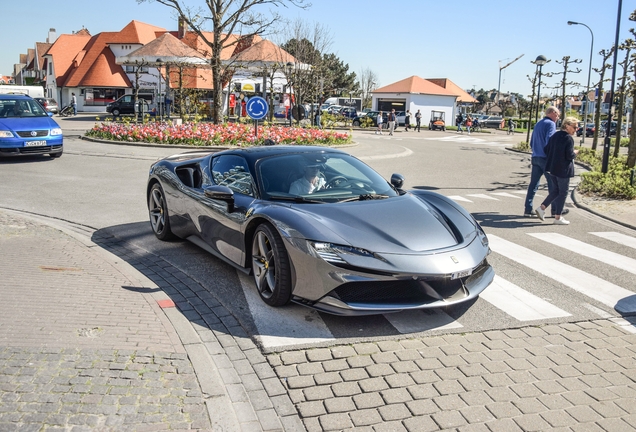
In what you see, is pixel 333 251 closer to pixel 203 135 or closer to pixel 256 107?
pixel 256 107

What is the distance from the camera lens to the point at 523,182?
16422 mm

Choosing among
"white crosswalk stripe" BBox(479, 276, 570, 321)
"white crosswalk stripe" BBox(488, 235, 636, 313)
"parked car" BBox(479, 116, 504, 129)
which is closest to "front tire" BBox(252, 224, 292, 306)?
"white crosswalk stripe" BBox(479, 276, 570, 321)

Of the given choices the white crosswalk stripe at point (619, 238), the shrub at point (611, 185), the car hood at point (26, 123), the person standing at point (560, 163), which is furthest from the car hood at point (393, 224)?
the car hood at point (26, 123)

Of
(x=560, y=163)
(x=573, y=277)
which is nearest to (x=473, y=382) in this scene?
(x=573, y=277)

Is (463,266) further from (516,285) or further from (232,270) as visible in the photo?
(232,270)

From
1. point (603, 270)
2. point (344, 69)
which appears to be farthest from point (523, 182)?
point (344, 69)

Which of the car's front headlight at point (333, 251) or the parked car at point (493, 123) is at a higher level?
the parked car at point (493, 123)

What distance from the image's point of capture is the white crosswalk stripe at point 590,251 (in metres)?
7.14

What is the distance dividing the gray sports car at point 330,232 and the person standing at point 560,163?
4.13 metres

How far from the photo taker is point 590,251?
25.6 ft

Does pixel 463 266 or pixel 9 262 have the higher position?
pixel 463 266

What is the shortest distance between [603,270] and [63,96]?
217 feet

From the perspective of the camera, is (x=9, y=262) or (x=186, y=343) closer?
(x=186, y=343)

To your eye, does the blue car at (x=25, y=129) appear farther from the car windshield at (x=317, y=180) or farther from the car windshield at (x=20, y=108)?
the car windshield at (x=317, y=180)
